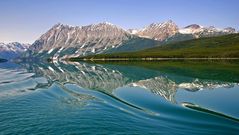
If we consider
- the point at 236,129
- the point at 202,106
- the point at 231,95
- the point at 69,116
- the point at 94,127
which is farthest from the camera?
the point at 231,95

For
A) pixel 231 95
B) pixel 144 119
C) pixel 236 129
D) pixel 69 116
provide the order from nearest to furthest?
pixel 236 129, pixel 144 119, pixel 69 116, pixel 231 95

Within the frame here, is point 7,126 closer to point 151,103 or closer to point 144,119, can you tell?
point 144,119

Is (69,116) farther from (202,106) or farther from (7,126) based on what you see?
(202,106)

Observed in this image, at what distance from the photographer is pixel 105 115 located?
1079 inches

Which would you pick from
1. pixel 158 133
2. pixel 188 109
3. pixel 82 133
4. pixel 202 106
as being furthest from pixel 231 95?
pixel 82 133

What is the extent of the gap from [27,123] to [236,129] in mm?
15065

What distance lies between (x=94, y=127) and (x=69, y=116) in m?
4.23

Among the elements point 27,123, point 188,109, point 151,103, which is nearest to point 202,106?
point 188,109

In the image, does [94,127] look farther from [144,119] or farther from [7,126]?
[7,126]

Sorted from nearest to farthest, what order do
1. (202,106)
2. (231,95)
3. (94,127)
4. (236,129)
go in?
(236,129) → (94,127) → (202,106) → (231,95)

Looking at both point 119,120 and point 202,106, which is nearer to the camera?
point 119,120

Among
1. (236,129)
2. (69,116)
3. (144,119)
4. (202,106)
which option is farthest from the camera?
(202,106)

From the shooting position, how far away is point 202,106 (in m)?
30.6

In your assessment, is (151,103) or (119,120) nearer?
(119,120)
